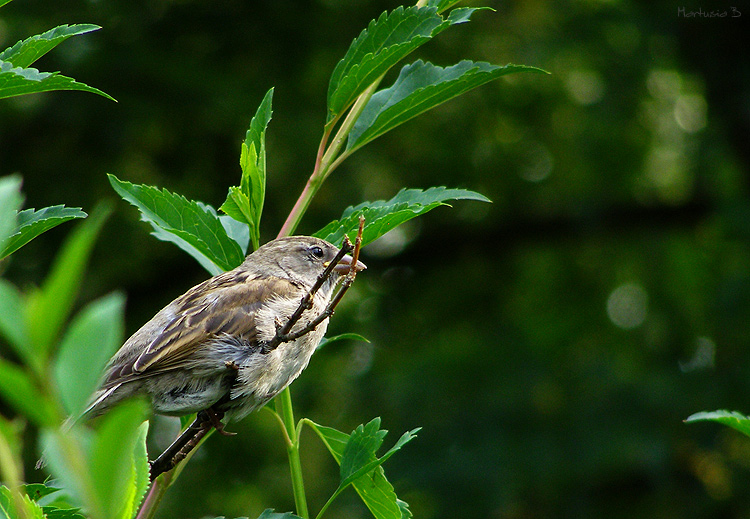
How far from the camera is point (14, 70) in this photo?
1828 millimetres

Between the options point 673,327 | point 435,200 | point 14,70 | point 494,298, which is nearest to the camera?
point 14,70

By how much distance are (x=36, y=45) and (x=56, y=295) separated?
1.59 metres

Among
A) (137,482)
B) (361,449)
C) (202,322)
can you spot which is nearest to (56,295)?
(137,482)

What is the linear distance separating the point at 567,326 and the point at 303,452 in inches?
114

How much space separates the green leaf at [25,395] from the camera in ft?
2.17

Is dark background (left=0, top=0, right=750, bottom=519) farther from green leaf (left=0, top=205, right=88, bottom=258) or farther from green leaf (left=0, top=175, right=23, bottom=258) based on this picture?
green leaf (left=0, top=175, right=23, bottom=258)

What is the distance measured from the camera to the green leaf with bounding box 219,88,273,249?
2277mm

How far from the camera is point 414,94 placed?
234cm

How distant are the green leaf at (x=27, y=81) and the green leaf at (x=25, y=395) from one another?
1.27 m

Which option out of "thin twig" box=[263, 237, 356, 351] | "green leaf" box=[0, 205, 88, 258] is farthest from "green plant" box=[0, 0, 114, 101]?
"thin twig" box=[263, 237, 356, 351]

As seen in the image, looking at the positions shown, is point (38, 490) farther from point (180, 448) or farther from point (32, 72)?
point (32, 72)

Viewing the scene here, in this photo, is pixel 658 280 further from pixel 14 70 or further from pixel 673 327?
pixel 14 70

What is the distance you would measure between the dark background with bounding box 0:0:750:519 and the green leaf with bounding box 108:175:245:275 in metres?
5.39

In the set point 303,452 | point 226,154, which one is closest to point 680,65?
point 226,154
